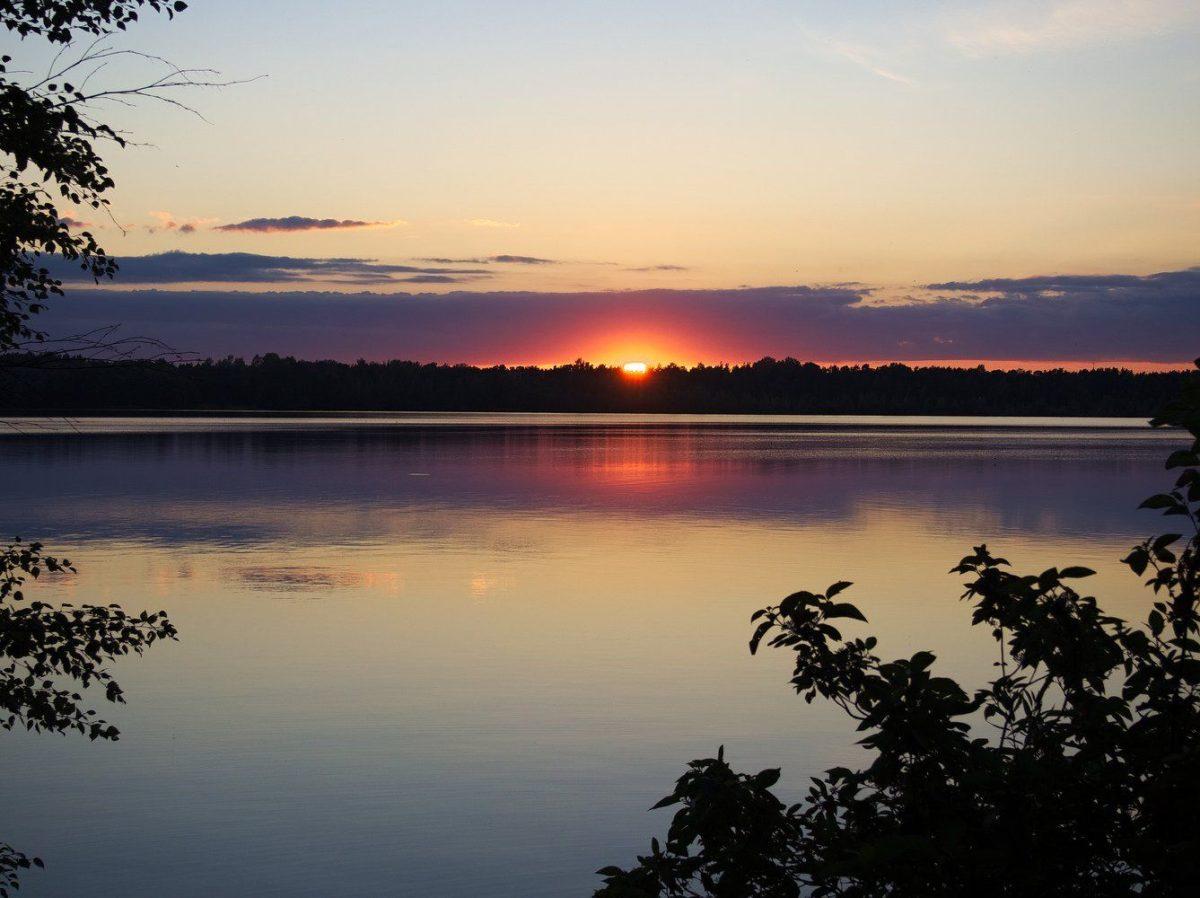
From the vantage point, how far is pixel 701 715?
11.0 m

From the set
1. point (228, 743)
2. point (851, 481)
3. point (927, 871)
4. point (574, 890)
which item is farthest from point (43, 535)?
point (851, 481)

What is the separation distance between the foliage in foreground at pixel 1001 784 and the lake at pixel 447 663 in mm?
3424

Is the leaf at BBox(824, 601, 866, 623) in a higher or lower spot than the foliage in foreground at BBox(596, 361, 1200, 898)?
higher

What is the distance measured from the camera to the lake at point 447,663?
8.03 metres

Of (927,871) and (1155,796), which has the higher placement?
(1155,796)

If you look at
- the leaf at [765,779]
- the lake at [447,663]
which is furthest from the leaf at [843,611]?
the lake at [447,663]

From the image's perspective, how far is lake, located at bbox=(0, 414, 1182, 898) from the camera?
316 inches

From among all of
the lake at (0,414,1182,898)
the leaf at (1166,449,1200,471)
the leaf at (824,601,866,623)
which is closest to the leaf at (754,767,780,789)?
the leaf at (824,601,866,623)

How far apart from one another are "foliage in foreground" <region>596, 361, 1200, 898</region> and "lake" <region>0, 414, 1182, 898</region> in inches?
135

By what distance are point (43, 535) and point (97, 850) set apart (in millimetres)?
17376

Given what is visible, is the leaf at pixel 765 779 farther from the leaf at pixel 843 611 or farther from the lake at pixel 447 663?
the lake at pixel 447 663

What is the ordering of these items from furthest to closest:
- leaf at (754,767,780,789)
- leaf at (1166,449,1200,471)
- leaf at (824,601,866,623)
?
leaf at (754,767,780,789)
leaf at (824,601,866,623)
leaf at (1166,449,1200,471)

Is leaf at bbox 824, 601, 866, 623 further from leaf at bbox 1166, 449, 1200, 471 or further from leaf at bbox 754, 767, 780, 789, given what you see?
leaf at bbox 1166, 449, 1200, 471

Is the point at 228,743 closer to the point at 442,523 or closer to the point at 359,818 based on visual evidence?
the point at 359,818
